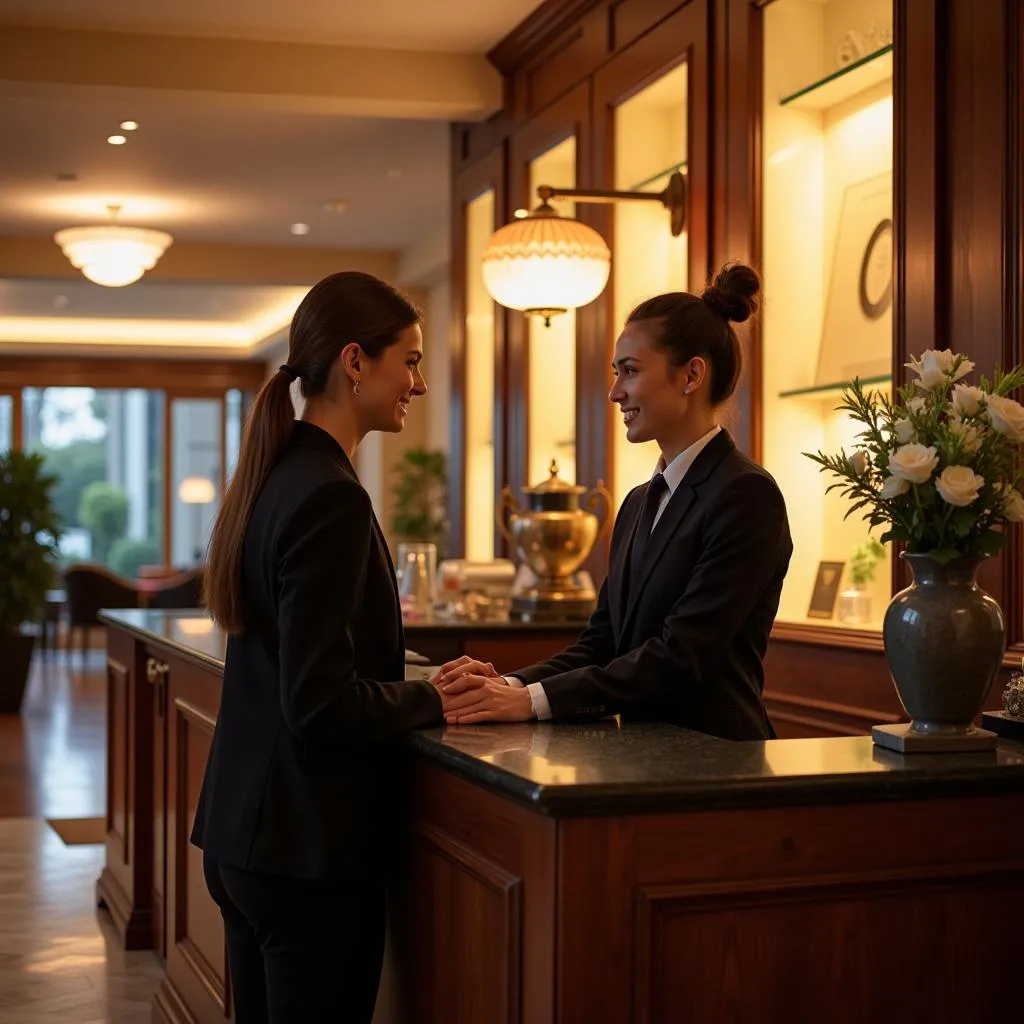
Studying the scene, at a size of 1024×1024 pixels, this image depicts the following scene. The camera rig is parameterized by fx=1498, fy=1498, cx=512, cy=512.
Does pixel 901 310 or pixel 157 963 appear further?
pixel 157 963

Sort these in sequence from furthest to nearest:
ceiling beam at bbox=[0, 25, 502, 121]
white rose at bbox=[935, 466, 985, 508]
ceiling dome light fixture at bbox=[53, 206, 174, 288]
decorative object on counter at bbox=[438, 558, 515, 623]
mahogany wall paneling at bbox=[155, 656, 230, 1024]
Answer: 1. ceiling dome light fixture at bbox=[53, 206, 174, 288]
2. ceiling beam at bbox=[0, 25, 502, 121]
3. decorative object on counter at bbox=[438, 558, 515, 623]
4. mahogany wall paneling at bbox=[155, 656, 230, 1024]
5. white rose at bbox=[935, 466, 985, 508]

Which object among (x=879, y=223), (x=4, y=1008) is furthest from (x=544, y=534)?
(x=4, y=1008)

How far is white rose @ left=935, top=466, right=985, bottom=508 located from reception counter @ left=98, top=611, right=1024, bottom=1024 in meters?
0.33

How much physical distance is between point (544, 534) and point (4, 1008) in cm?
196

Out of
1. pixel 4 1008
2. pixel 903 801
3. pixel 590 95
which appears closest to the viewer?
pixel 903 801

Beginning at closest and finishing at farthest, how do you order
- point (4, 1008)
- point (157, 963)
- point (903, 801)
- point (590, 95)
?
point (903, 801)
point (4, 1008)
point (157, 963)
point (590, 95)

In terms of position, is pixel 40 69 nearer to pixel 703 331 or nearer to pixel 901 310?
pixel 901 310

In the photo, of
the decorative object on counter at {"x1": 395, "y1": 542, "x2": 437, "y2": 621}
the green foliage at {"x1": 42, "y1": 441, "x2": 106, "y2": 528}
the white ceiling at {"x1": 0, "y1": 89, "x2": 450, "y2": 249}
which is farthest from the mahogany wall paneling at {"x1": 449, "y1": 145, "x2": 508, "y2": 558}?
the green foliage at {"x1": 42, "y1": 441, "x2": 106, "y2": 528}

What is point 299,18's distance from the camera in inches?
214

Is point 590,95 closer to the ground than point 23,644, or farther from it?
farther from it

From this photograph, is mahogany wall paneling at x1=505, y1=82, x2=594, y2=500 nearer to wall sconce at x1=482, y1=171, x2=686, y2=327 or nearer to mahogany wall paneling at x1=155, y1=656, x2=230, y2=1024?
wall sconce at x1=482, y1=171, x2=686, y2=327

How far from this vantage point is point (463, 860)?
191 centimetres

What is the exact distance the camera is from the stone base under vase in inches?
75.9

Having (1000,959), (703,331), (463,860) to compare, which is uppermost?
(703,331)
